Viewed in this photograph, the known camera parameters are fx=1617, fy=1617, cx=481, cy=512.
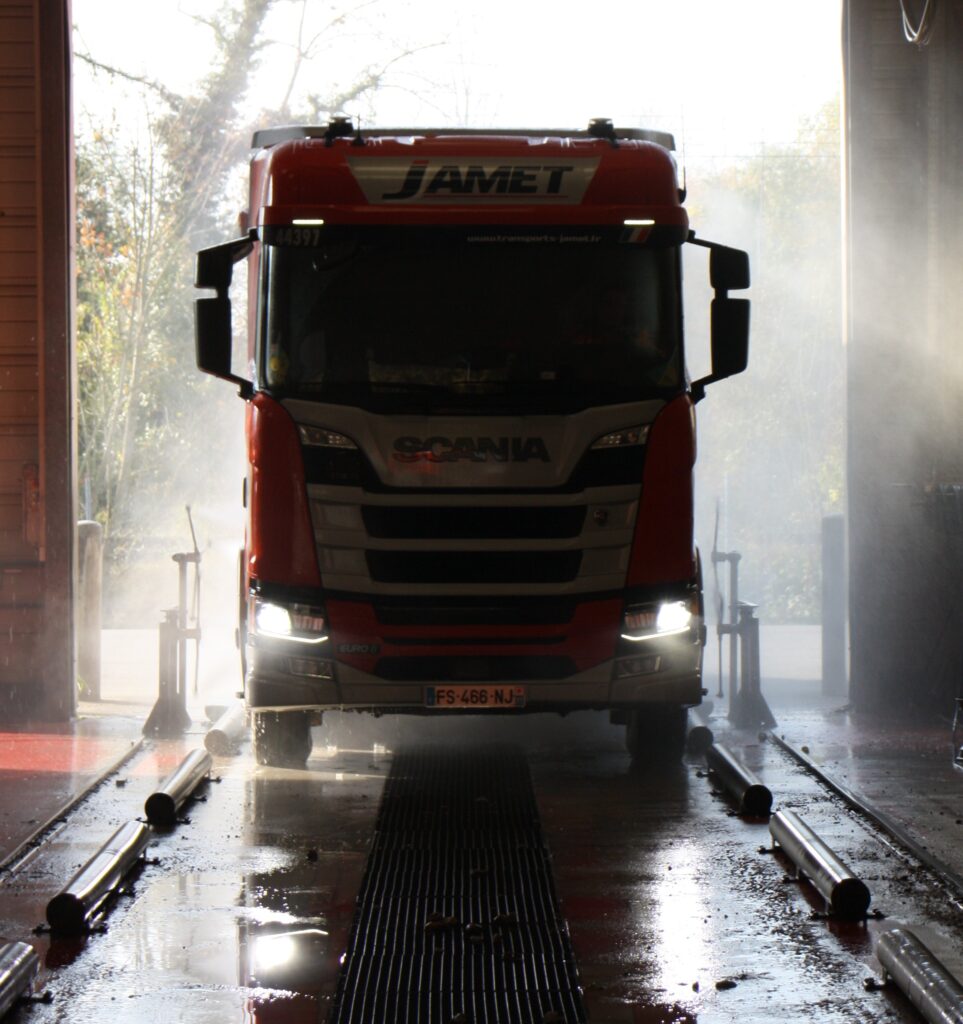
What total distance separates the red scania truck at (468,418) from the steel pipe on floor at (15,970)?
3033 mm

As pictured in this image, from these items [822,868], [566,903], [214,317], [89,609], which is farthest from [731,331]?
[89,609]

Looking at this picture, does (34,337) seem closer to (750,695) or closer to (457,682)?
(457,682)

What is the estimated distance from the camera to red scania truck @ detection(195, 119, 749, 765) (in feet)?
25.3

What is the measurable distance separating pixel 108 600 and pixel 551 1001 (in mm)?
18593

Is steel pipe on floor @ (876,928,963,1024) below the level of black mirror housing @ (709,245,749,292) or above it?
below

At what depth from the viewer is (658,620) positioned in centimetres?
802

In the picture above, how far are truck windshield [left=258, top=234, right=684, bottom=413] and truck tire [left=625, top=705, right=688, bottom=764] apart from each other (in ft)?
6.62

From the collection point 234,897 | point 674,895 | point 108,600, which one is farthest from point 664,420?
point 108,600

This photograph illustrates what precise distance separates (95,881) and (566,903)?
68.1 inches

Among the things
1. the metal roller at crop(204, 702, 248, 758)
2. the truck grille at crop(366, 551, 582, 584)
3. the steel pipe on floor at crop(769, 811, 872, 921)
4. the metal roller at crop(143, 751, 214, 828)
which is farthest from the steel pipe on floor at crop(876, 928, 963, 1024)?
the metal roller at crop(204, 702, 248, 758)

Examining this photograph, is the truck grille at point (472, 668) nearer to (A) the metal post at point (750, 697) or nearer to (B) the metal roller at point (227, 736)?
(B) the metal roller at point (227, 736)

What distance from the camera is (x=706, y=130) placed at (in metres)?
23.2

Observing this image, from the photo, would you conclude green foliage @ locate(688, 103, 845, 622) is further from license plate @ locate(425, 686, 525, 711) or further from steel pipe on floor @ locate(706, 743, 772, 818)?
license plate @ locate(425, 686, 525, 711)

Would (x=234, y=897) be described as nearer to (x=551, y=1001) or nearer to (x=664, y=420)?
(x=551, y=1001)
